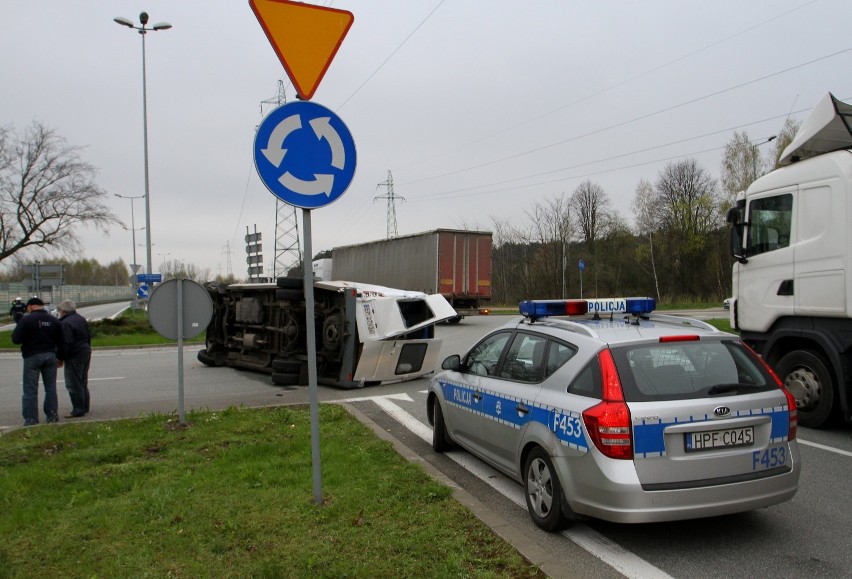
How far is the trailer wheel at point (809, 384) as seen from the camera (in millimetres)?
7090

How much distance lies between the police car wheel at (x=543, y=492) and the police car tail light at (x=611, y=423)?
0.51 metres

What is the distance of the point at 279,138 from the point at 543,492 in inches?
120

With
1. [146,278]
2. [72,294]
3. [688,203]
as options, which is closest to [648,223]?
[688,203]

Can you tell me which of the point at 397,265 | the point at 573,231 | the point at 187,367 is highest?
the point at 573,231

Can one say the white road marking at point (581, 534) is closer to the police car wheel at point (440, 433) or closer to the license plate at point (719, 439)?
the police car wheel at point (440, 433)

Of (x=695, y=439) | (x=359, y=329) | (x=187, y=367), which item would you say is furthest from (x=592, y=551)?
(x=187, y=367)

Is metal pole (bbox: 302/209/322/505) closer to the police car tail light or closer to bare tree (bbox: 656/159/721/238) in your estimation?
the police car tail light

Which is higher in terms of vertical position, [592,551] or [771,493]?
[771,493]

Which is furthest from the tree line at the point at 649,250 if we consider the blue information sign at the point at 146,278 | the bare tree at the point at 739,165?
the blue information sign at the point at 146,278

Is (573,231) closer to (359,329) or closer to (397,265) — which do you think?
(397,265)

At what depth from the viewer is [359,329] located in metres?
10.7

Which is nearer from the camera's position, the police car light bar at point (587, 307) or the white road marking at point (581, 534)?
→ the white road marking at point (581, 534)

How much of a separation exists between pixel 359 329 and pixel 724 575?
7.63m

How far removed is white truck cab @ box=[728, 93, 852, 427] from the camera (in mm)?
6828
